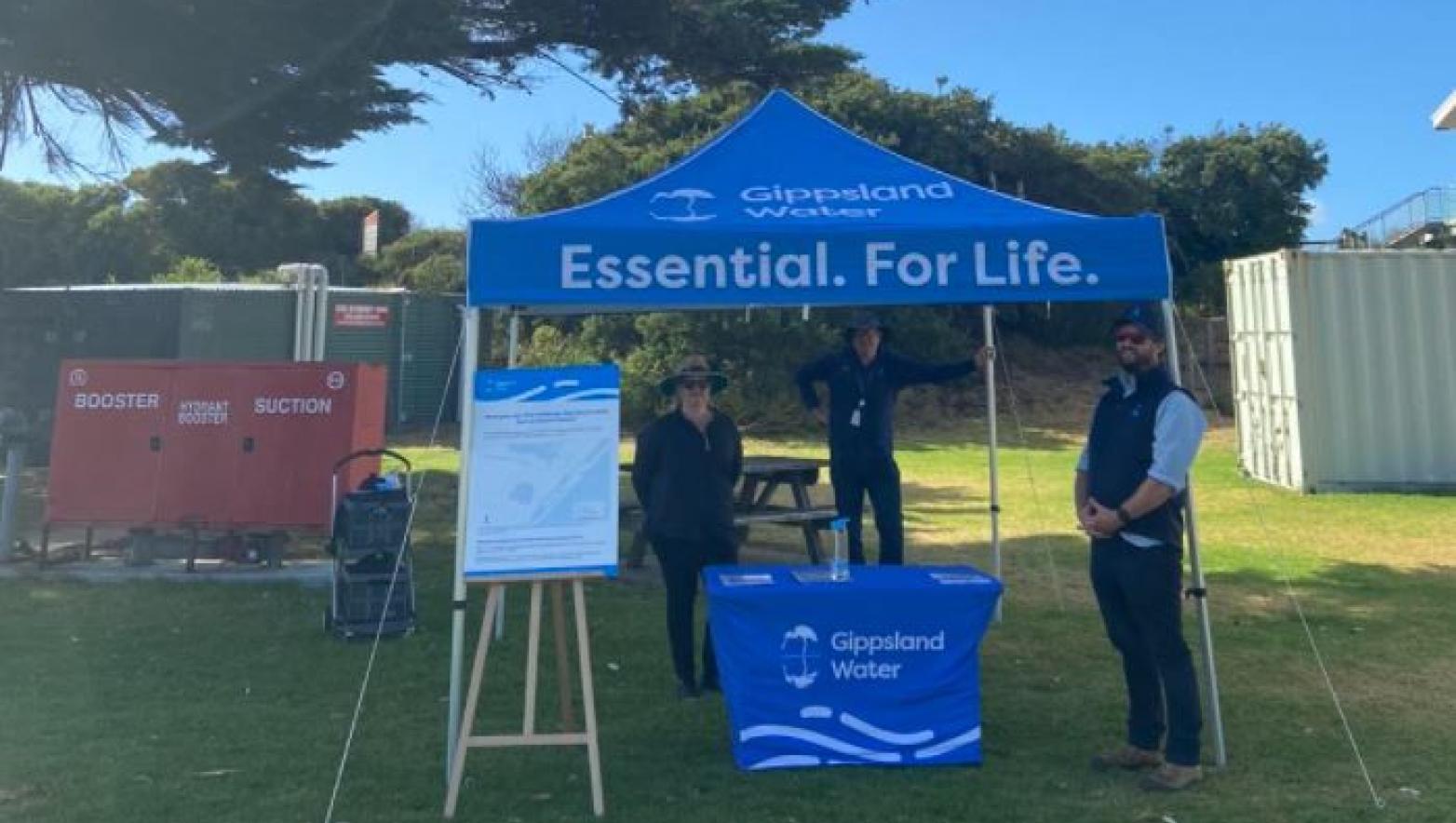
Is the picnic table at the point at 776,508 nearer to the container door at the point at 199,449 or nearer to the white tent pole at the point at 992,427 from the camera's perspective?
the white tent pole at the point at 992,427

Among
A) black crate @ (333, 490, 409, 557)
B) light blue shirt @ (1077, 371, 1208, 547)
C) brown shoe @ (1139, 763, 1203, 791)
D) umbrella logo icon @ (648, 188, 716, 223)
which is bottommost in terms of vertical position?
brown shoe @ (1139, 763, 1203, 791)

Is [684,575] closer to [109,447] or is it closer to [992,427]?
[992,427]

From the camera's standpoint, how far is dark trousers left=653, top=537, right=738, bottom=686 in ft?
18.1

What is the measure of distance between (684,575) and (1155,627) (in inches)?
89.6

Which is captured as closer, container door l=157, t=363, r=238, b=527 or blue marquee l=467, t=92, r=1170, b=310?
blue marquee l=467, t=92, r=1170, b=310

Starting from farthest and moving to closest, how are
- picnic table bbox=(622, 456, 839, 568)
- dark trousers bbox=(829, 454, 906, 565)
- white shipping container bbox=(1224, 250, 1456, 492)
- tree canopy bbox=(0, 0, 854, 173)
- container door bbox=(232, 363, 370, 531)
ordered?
white shipping container bbox=(1224, 250, 1456, 492) → tree canopy bbox=(0, 0, 854, 173) → container door bbox=(232, 363, 370, 531) → picnic table bbox=(622, 456, 839, 568) → dark trousers bbox=(829, 454, 906, 565)

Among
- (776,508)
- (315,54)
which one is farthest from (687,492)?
(315,54)

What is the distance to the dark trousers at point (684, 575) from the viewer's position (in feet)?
18.1

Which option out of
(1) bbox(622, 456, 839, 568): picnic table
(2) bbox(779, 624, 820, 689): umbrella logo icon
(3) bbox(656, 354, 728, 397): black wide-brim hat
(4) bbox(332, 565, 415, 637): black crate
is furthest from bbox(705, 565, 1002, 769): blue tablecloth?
(1) bbox(622, 456, 839, 568): picnic table

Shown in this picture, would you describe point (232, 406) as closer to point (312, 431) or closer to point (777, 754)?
point (312, 431)

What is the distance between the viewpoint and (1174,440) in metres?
4.26

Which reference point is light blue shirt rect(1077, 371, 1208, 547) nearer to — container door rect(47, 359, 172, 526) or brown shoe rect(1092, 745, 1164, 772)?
brown shoe rect(1092, 745, 1164, 772)

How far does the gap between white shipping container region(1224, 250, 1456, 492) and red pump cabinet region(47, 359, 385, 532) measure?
1081 cm

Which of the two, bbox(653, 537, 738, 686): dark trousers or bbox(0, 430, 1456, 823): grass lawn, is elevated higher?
bbox(653, 537, 738, 686): dark trousers
